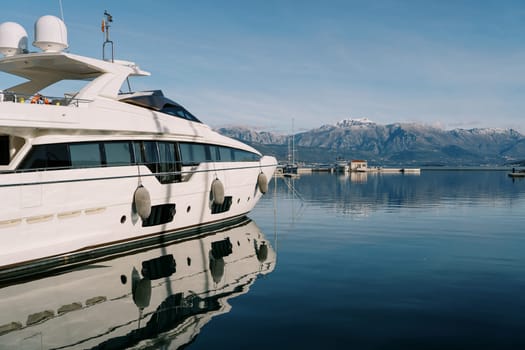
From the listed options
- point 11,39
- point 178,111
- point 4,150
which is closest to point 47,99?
point 4,150

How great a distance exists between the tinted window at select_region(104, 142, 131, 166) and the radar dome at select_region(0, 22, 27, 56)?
5647 mm

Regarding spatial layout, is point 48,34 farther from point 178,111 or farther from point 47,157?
point 178,111

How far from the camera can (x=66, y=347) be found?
725 cm

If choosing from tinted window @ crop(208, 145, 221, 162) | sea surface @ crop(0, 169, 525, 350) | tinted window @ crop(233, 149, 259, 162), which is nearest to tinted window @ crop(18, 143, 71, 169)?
sea surface @ crop(0, 169, 525, 350)

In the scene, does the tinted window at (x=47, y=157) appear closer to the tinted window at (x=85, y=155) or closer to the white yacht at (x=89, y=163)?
the white yacht at (x=89, y=163)

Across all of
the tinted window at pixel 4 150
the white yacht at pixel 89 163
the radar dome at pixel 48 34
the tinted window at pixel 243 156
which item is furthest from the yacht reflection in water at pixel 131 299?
the radar dome at pixel 48 34

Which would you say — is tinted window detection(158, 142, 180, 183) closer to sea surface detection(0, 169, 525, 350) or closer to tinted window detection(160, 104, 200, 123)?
tinted window detection(160, 104, 200, 123)

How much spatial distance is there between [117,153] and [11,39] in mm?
6257

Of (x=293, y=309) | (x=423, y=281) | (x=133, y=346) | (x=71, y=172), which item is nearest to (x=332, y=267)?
(x=423, y=281)

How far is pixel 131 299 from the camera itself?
991cm

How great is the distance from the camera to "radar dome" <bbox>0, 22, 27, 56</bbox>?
15547mm

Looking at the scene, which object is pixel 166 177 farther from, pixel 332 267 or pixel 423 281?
pixel 423 281

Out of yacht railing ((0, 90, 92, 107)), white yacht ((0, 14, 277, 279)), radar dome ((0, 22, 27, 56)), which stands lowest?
white yacht ((0, 14, 277, 279))

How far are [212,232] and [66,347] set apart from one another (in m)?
12.1
